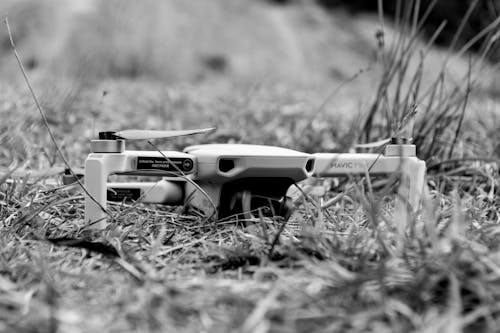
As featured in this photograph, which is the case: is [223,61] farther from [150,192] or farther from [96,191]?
[96,191]

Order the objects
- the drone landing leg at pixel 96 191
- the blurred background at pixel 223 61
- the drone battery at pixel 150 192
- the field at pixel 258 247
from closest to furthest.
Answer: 1. the field at pixel 258 247
2. the drone landing leg at pixel 96 191
3. the drone battery at pixel 150 192
4. the blurred background at pixel 223 61

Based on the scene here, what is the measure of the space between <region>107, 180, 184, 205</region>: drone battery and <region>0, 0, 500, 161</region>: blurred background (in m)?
0.50

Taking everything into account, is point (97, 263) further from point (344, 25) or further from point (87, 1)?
point (344, 25)

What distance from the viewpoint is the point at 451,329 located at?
0.73m

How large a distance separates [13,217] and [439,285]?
0.84m

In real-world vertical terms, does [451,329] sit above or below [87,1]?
below

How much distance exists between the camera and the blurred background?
236 centimetres

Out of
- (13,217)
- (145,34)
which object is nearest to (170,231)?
(13,217)

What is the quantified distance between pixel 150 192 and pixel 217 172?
0.18 meters

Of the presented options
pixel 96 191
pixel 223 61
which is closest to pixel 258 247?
pixel 96 191

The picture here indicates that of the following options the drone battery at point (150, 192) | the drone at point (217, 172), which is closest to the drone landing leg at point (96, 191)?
the drone at point (217, 172)

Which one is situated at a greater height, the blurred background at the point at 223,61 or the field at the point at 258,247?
the blurred background at the point at 223,61

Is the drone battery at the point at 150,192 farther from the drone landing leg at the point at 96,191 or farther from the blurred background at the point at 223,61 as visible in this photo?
the blurred background at the point at 223,61

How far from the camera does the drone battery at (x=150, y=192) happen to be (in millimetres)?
1308
